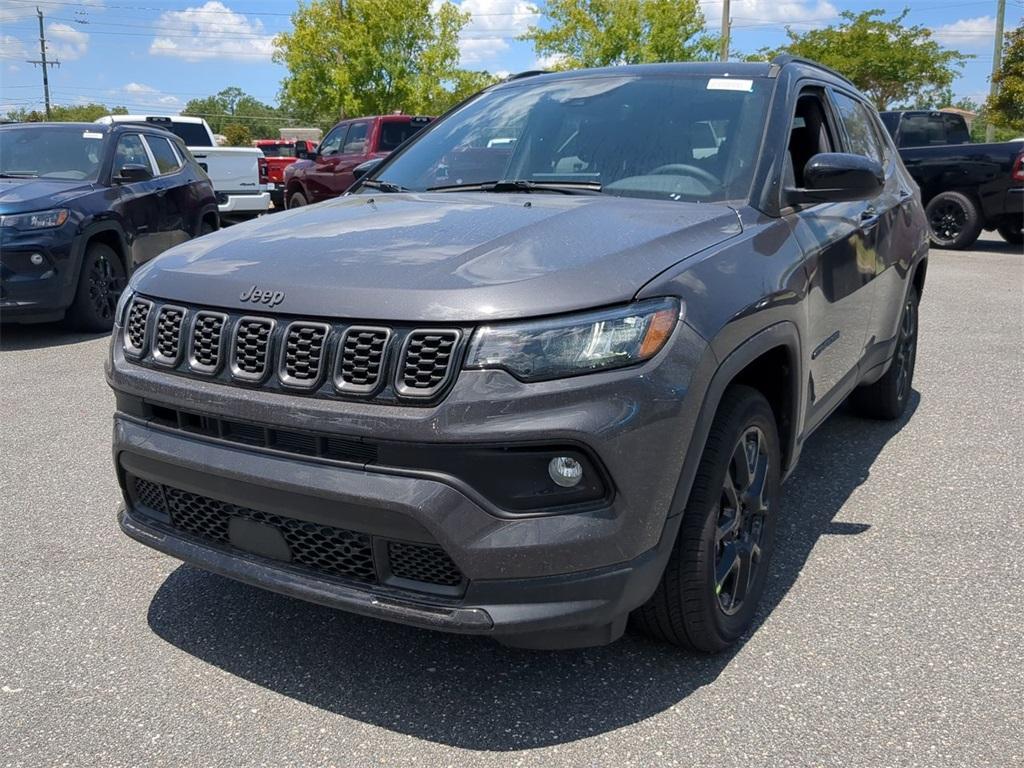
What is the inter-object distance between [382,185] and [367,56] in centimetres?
3083

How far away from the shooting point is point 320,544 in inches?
97.8

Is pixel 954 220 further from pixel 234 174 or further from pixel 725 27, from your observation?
pixel 725 27

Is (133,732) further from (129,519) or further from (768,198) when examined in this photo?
(768,198)

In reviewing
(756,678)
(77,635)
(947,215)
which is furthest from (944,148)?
(77,635)

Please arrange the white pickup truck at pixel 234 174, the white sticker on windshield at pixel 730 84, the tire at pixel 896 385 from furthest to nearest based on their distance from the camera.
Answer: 1. the white pickup truck at pixel 234 174
2. the tire at pixel 896 385
3. the white sticker on windshield at pixel 730 84

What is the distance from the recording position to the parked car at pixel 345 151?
15758 millimetres

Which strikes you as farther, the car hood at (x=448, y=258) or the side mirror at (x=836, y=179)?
the side mirror at (x=836, y=179)

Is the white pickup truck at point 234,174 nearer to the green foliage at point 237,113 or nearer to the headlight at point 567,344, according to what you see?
the headlight at point 567,344

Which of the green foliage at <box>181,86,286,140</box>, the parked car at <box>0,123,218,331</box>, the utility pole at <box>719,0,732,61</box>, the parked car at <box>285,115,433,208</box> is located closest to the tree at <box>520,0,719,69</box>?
the utility pole at <box>719,0,732,61</box>

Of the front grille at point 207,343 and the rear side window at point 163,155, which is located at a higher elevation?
the rear side window at point 163,155

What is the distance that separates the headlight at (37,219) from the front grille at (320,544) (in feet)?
18.3

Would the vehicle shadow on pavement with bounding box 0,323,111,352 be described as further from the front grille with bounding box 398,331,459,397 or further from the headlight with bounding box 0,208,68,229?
the front grille with bounding box 398,331,459,397

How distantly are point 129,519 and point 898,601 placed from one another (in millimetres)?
2515

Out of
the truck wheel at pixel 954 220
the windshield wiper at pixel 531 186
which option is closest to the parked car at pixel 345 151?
the truck wheel at pixel 954 220
